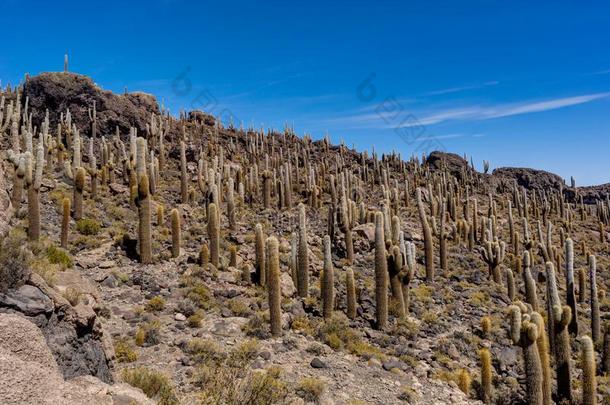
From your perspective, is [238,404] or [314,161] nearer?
[238,404]

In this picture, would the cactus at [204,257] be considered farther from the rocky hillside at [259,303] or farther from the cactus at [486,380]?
the cactus at [486,380]

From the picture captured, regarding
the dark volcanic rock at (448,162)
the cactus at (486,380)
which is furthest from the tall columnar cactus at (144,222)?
the dark volcanic rock at (448,162)

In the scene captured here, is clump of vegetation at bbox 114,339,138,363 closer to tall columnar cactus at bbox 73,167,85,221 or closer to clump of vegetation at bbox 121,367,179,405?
clump of vegetation at bbox 121,367,179,405

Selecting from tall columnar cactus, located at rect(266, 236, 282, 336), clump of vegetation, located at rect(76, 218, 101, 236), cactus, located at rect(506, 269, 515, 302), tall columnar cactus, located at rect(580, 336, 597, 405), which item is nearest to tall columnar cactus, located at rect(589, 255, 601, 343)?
cactus, located at rect(506, 269, 515, 302)

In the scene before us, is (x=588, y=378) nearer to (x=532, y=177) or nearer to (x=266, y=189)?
(x=266, y=189)

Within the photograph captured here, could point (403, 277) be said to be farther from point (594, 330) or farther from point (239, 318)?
point (594, 330)

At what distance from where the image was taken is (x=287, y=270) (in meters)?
18.0

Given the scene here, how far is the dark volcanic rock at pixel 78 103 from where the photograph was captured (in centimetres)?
3456

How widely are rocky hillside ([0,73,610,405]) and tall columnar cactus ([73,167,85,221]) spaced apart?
82 millimetres

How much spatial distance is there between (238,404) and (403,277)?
10696 millimetres

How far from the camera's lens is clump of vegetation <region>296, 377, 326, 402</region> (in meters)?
8.85

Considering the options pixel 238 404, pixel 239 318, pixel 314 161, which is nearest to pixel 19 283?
pixel 238 404

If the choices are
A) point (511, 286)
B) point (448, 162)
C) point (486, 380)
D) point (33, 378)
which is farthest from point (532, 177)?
point (33, 378)

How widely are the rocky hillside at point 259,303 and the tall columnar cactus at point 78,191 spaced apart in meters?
0.08
